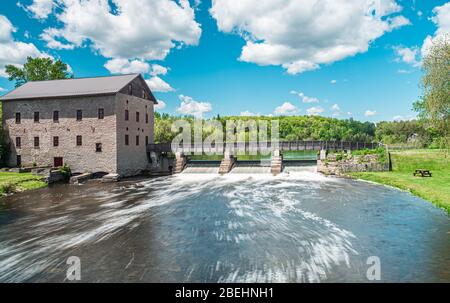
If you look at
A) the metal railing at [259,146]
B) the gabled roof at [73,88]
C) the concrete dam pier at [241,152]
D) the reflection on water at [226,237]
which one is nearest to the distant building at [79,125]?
the gabled roof at [73,88]

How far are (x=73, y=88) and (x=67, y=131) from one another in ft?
19.1

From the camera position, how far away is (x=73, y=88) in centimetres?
3747

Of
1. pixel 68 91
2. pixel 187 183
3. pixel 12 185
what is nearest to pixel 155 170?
pixel 187 183

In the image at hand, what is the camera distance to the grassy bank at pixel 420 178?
64.9 ft

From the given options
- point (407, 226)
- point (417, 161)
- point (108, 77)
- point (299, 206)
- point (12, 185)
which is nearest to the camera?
point (407, 226)

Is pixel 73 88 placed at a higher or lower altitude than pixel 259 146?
higher

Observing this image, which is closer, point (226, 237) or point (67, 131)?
point (226, 237)

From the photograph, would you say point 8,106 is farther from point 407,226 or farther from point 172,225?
point 407,226

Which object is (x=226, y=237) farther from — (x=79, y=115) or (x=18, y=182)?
(x=79, y=115)

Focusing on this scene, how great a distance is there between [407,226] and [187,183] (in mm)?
20939

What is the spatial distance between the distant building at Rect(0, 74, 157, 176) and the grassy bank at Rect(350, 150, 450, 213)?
27.2m

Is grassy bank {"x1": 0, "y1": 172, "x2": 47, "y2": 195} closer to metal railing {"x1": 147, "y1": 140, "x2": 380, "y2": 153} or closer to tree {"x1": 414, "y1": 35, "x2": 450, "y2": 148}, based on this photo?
metal railing {"x1": 147, "y1": 140, "x2": 380, "y2": 153}

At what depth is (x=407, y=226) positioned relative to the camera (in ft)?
46.0

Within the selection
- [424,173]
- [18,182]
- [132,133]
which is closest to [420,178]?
[424,173]
